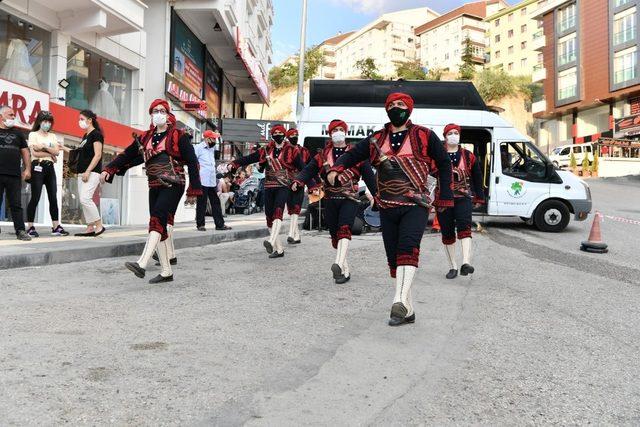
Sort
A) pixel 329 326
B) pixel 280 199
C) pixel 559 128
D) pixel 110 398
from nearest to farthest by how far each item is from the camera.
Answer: pixel 110 398, pixel 329 326, pixel 280 199, pixel 559 128

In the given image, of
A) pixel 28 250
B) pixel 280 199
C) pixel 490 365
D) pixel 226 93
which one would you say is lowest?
pixel 490 365

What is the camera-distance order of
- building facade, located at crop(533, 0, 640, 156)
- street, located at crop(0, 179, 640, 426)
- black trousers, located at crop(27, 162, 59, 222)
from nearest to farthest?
1. street, located at crop(0, 179, 640, 426)
2. black trousers, located at crop(27, 162, 59, 222)
3. building facade, located at crop(533, 0, 640, 156)

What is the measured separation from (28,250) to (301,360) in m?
4.81

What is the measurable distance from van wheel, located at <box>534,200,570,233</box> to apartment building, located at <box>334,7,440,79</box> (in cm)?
7717

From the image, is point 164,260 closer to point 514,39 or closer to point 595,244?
point 595,244

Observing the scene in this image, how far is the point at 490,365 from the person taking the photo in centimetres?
337

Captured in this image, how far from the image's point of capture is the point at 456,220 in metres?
6.89

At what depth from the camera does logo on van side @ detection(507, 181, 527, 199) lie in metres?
13.1

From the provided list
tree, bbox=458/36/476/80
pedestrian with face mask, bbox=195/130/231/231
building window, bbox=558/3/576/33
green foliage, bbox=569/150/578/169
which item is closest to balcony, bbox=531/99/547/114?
building window, bbox=558/3/576/33

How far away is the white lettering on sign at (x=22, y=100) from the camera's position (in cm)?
988

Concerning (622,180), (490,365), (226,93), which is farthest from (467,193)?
(622,180)

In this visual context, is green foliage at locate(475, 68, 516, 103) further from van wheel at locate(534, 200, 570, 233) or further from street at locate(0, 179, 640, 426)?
street at locate(0, 179, 640, 426)

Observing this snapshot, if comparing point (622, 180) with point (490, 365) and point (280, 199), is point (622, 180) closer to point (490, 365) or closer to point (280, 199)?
point (280, 199)

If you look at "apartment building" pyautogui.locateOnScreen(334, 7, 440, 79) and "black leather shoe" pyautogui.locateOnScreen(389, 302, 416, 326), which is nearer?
"black leather shoe" pyautogui.locateOnScreen(389, 302, 416, 326)
